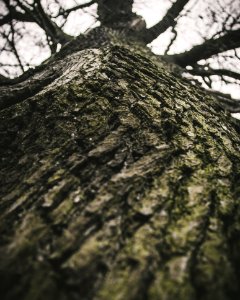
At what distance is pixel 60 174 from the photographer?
1211 mm

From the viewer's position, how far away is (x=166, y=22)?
4.57 m

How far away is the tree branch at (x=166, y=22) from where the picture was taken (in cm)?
444

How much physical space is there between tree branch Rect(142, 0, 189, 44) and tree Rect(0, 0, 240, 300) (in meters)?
2.71

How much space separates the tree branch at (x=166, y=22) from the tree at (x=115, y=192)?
2708 millimetres


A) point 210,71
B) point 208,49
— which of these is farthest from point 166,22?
point 210,71

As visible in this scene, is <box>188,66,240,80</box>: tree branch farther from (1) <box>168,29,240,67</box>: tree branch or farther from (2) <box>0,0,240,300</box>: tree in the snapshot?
(2) <box>0,0,240,300</box>: tree

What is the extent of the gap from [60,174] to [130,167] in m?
0.32

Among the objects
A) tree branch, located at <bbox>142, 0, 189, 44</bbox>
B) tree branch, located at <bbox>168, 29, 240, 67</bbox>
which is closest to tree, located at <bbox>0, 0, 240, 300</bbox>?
tree branch, located at <bbox>168, 29, 240, 67</bbox>

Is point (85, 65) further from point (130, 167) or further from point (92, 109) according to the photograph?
point (130, 167)

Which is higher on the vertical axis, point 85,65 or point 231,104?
point 85,65

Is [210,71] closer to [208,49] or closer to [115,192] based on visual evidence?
[208,49]

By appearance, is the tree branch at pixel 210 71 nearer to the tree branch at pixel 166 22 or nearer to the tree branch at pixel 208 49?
the tree branch at pixel 208 49

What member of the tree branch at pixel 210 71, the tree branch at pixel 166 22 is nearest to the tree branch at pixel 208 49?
the tree branch at pixel 210 71

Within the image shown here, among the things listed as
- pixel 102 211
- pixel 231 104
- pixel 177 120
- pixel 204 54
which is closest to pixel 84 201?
pixel 102 211
